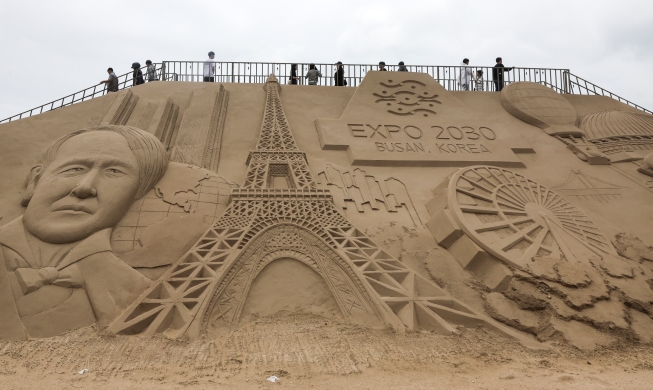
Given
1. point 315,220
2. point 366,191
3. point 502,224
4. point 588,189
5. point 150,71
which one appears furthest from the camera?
point 150,71

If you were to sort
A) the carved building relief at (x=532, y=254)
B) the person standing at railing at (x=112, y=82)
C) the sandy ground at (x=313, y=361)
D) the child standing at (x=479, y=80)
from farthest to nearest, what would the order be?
the child standing at (x=479, y=80)
the person standing at railing at (x=112, y=82)
the carved building relief at (x=532, y=254)
the sandy ground at (x=313, y=361)

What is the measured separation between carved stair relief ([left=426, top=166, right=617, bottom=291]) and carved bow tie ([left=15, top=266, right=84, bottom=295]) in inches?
199

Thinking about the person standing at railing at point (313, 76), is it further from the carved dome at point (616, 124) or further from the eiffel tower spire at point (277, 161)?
the carved dome at point (616, 124)

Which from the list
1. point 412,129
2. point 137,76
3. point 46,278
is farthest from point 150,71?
point 46,278

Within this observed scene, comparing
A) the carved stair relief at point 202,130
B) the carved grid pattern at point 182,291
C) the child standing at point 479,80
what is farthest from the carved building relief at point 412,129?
the carved grid pattern at point 182,291

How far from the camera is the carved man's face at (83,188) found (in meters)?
6.47

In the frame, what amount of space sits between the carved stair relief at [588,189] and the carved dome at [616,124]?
200 cm

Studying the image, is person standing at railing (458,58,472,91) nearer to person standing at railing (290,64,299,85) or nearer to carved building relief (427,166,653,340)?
person standing at railing (290,64,299,85)

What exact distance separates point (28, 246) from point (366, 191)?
17.0 ft

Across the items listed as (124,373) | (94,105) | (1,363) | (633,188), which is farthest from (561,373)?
(94,105)

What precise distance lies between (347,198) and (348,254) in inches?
71.9

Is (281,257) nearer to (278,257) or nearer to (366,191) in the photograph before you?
(278,257)

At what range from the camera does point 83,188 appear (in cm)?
668

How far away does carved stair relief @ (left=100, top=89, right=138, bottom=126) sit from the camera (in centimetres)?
982
